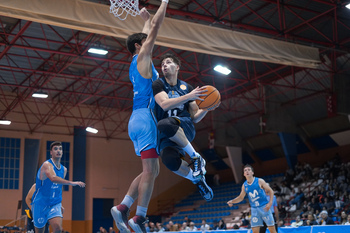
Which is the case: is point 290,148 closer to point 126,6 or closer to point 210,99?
point 126,6

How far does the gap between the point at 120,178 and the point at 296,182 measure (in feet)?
48.1

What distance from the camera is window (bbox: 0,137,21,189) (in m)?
33.7

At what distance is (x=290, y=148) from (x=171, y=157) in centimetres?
3008

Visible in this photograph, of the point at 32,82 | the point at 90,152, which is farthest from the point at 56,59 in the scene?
the point at 90,152

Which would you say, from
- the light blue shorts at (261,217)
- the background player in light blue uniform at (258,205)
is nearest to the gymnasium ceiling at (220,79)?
the background player in light blue uniform at (258,205)

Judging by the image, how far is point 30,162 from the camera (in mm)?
34625

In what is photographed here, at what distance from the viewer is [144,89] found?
6.09 metres

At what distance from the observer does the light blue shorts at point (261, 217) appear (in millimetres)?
12508

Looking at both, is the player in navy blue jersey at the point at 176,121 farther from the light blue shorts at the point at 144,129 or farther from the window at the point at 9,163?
the window at the point at 9,163

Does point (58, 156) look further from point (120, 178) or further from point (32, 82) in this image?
point (120, 178)

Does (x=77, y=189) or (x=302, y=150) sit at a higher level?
(x=302, y=150)

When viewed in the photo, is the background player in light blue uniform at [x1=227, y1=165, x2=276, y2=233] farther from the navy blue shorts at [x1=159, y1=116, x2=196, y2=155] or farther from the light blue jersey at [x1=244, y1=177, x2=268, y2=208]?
the navy blue shorts at [x1=159, y1=116, x2=196, y2=155]

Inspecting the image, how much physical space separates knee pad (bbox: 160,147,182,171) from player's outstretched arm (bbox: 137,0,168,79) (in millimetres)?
1027

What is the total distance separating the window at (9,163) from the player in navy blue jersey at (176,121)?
99.6 feet
